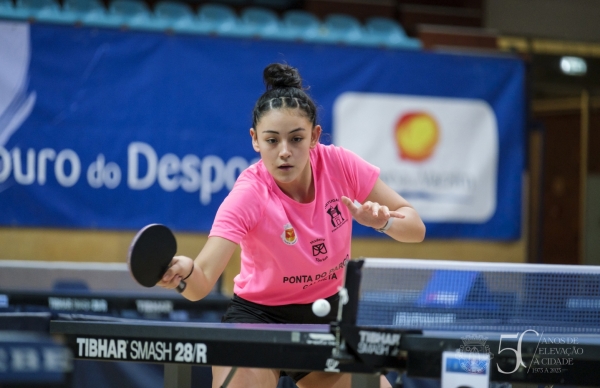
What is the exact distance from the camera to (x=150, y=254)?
2.37 meters

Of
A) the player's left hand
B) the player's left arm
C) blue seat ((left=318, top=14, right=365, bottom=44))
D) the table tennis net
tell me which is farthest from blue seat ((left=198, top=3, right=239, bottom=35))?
the table tennis net

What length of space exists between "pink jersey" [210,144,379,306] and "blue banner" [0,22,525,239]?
531 centimetres

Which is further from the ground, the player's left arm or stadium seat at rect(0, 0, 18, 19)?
stadium seat at rect(0, 0, 18, 19)

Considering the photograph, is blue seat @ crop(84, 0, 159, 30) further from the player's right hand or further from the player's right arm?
the player's right hand

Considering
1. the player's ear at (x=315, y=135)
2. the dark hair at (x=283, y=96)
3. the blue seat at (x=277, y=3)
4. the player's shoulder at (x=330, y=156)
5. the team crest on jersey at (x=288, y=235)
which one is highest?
the blue seat at (x=277, y=3)

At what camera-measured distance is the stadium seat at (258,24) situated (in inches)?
368

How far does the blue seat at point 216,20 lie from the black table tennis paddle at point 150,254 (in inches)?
267

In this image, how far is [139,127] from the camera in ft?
27.7

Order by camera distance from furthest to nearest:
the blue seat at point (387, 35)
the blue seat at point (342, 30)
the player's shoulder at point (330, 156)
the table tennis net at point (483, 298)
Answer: the blue seat at point (387, 35)
the blue seat at point (342, 30)
the player's shoulder at point (330, 156)
the table tennis net at point (483, 298)

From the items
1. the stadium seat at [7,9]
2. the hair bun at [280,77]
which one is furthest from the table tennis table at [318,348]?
the stadium seat at [7,9]

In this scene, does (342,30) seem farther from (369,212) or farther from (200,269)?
(200,269)

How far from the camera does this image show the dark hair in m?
3.07

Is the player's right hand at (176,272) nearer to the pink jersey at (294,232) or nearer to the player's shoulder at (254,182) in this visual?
the pink jersey at (294,232)

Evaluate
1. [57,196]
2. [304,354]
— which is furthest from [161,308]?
[304,354]
